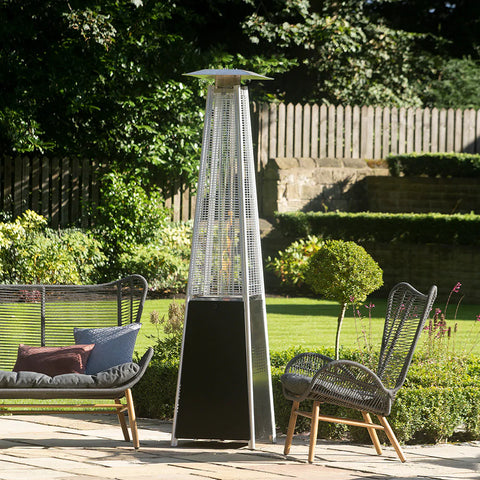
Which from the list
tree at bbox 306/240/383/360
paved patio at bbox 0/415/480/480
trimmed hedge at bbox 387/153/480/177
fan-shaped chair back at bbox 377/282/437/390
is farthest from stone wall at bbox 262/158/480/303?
paved patio at bbox 0/415/480/480

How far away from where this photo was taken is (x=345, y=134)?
15.2 m

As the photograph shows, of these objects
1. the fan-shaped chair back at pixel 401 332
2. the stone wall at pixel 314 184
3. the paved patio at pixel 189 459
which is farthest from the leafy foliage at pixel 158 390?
the stone wall at pixel 314 184

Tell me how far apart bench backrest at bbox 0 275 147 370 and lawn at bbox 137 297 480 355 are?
7.69 ft

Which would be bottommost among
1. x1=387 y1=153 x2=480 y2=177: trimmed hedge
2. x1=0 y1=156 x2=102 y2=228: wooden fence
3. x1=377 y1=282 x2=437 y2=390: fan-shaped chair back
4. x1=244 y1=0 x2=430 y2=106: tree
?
x1=377 y1=282 x2=437 y2=390: fan-shaped chair back

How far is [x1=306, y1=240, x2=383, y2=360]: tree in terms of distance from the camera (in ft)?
20.7

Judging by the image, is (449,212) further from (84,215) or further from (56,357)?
(56,357)

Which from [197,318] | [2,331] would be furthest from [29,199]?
[197,318]

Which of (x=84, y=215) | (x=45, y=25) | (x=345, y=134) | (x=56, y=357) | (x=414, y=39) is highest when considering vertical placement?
(x=414, y=39)

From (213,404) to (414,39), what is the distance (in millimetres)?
15420

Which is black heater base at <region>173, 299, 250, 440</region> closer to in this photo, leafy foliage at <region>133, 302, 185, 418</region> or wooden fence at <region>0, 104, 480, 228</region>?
leafy foliage at <region>133, 302, 185, 418</region>

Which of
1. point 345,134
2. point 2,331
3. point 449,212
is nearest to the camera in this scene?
point 2,331

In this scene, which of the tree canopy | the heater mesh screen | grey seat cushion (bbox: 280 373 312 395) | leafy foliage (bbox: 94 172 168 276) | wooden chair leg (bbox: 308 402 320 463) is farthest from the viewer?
leafy foliage (bbox: 94 172 168 276)

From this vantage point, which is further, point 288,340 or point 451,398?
point 288,340

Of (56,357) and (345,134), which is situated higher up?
(345,134)
